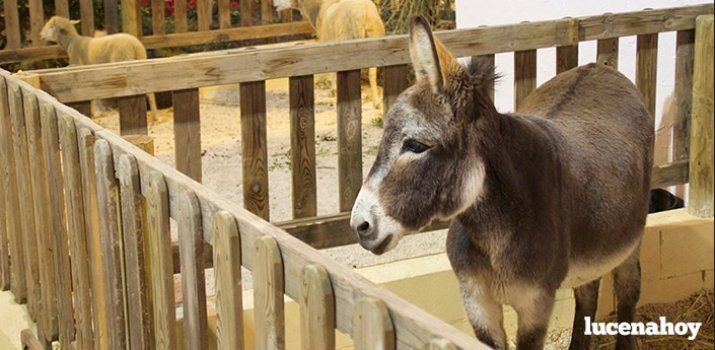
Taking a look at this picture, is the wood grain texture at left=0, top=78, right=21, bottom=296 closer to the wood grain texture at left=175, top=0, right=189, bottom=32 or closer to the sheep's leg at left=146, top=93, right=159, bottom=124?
the sheep's leg at left=146, top=93, right=159, bottom=124

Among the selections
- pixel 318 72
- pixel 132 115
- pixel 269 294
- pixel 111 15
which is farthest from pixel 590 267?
pixel 111 15

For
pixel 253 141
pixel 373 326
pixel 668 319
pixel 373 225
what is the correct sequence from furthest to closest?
pixel 668 319, pixel 253 141, pixel 373 225, pixel 373 326

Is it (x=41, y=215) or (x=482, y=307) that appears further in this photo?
(x=41, y=215)

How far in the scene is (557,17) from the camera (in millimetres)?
7828

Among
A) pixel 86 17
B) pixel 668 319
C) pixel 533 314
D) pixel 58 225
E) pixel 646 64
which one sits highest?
pixel 646 64

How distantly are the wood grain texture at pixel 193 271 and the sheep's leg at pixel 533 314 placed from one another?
1.26 meters

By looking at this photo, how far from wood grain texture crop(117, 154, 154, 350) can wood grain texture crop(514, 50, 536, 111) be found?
9.40ft

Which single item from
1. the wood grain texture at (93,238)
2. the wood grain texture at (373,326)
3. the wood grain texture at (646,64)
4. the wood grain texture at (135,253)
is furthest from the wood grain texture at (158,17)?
the wood grain texture at (373,326)

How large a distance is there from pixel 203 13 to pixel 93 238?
10.4m

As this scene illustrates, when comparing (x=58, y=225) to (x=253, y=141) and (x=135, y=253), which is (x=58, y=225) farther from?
(x=253, y=141)

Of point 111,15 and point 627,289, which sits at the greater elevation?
point 111,15

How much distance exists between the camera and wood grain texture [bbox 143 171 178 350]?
11.9ft

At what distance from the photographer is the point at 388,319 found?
2488 mm

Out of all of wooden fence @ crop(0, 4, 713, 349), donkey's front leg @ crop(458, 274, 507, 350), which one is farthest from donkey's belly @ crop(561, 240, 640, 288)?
wooden fence @ crop(0, 4, 713, 349)
